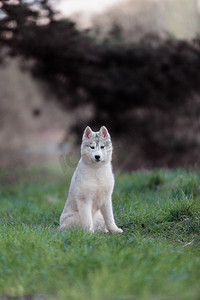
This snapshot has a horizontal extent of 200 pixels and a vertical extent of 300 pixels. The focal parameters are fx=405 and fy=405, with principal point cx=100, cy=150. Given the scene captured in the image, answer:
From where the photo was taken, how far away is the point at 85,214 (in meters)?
4.86

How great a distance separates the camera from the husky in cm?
485

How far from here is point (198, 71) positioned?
10836 mm

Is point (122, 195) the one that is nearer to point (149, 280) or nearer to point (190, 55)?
point (149, 280)

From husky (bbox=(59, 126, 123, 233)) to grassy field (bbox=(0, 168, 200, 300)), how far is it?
0.29 meters

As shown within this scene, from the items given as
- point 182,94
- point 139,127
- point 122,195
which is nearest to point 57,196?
point 122,195

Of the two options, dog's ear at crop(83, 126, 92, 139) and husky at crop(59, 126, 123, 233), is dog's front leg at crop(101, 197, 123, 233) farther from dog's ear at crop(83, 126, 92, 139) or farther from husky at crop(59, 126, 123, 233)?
dog's ear at crop(83, 126, 92, 139)

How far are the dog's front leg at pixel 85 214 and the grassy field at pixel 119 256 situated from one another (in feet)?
0.79

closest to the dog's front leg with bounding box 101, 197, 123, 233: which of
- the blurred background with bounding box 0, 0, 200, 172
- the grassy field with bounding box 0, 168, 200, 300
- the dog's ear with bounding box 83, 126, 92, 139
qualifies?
the grassy field with bounding box 0, 168, 200, 300

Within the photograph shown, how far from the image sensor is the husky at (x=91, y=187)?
485 cm

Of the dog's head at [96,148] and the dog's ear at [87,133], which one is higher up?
the dog's ear at [87,133]

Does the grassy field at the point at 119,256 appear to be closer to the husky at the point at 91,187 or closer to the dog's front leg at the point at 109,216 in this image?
the dog's front leg at the point at 109,216

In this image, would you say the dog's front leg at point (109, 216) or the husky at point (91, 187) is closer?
the husky at point (91, 187)

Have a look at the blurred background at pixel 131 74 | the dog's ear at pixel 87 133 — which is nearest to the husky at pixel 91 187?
the dog's ear at pixel 87 133

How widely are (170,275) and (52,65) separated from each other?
28.1 ft
